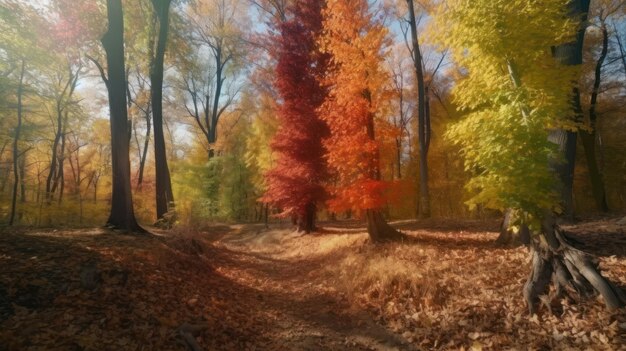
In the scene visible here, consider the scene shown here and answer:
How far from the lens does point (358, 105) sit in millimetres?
9508

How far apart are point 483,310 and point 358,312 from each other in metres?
2.32

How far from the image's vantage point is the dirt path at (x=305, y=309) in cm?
512

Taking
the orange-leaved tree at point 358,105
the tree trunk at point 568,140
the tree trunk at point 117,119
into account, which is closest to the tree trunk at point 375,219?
the orange-leaved tree at point 358,105

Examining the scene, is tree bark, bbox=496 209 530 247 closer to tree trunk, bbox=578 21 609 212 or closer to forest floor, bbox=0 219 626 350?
forest floor, bbox=0 219 626 350

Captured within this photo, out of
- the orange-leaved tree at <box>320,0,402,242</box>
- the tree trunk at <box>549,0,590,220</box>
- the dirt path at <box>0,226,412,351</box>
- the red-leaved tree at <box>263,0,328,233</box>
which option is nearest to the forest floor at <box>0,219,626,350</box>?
the dirt path at <box>0,226,412,351</box>

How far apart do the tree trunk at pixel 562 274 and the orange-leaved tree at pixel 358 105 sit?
446cm

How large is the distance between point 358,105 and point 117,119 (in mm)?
7447

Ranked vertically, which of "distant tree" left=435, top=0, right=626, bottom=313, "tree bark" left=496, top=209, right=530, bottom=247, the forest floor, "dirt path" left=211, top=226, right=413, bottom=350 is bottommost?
"dirt path" left=211, top=226, right=413, bottom=350

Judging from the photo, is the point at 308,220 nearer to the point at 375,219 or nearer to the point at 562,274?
the point at 375,219

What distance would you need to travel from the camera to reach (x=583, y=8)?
9.36m

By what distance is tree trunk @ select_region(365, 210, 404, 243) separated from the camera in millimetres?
10062

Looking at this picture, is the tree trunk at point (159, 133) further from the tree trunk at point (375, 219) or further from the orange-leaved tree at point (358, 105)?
the tree trunk at point (375, 219)

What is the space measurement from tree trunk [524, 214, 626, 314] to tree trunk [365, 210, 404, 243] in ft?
15.8

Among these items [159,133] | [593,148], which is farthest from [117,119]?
[593,148]
